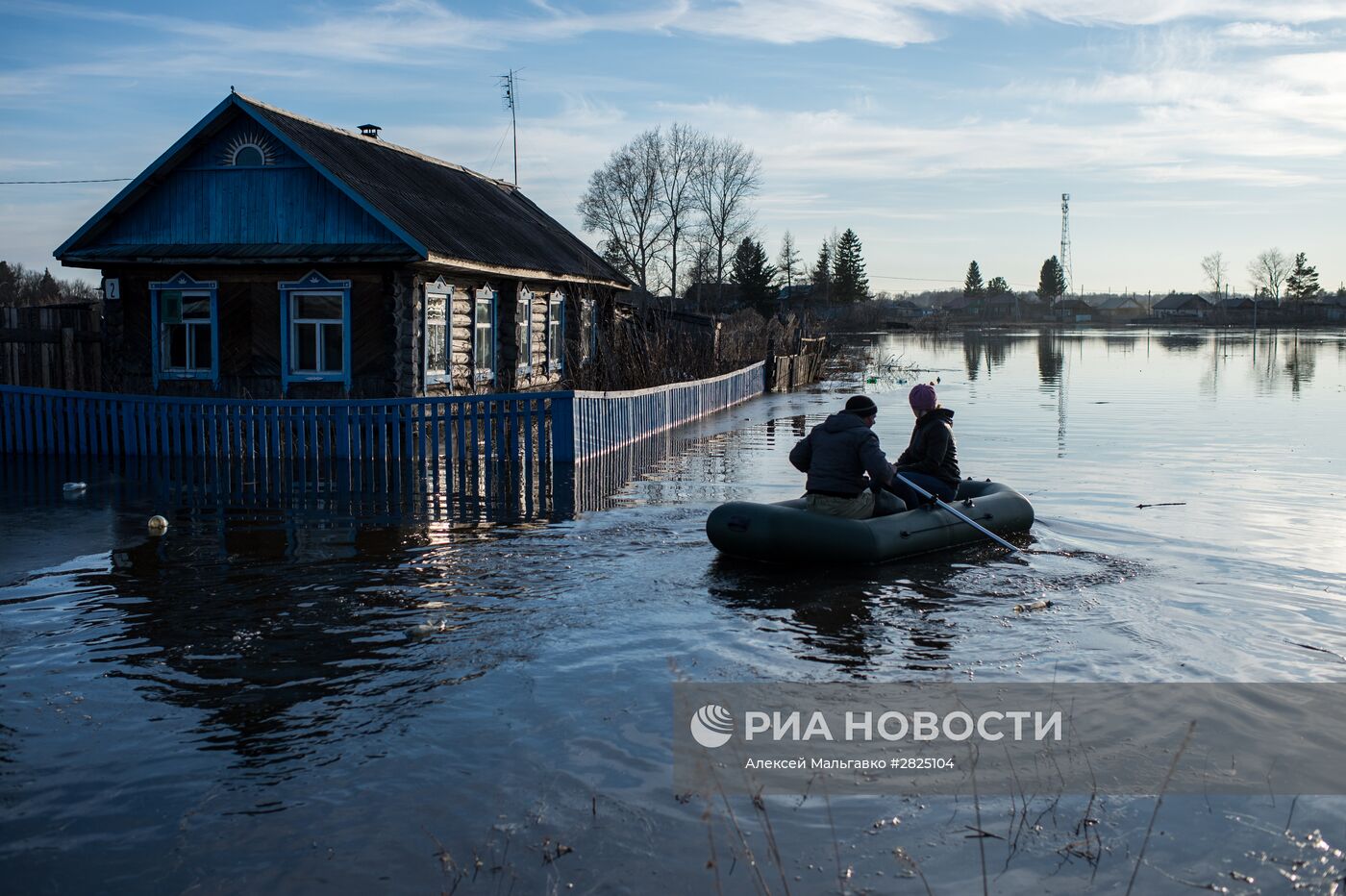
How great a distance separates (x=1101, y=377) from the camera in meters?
44.0

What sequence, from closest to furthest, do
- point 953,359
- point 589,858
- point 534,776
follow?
point 589,858 → point 534,776 → point 953,359

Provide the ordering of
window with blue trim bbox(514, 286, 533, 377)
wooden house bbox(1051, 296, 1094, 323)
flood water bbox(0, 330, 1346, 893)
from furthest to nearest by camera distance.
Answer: wooden house bbox(1051, 296, 1094, 323) → window with blue trim bbox(514, 286, 533, 377) → flood water bbox(0, 330, 1346, 893)

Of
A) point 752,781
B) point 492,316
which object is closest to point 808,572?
point 752,781

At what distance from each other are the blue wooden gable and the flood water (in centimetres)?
601

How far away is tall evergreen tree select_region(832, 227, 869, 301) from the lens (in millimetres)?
113000

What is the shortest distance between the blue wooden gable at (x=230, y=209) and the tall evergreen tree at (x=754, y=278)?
63.9 meters

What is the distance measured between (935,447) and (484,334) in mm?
14566

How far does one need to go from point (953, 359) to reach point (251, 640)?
55399 millimetres

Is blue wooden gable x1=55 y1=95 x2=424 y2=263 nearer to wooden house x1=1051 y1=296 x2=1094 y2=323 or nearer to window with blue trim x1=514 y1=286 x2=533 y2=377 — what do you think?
window with blue trim x1=514 y1=286 x2=533 y2=377

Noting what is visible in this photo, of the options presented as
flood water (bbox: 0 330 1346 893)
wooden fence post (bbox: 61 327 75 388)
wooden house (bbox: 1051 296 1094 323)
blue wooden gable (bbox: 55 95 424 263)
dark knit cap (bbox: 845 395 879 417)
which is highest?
wooden house (bbox: 1051 296 1094 323)

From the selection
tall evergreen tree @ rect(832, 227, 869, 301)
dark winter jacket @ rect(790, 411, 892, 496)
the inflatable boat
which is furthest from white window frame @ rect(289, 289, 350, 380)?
tall evergreen tree @ rect(832, 227, 869, 301)

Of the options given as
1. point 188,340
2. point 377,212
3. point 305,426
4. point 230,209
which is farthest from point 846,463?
point 188,340

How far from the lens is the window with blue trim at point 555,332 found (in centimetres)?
2897

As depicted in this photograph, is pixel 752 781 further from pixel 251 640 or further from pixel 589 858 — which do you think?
pixel 251 640
